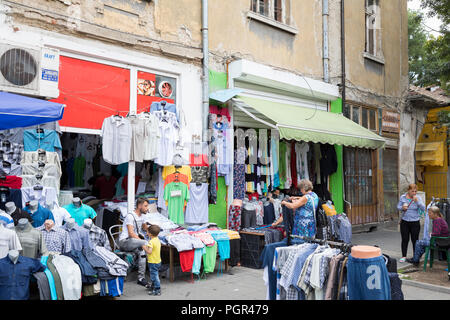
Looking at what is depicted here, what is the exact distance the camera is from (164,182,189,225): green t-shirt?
8.08m

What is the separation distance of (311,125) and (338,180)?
3649 mm

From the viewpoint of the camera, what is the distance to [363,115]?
44.3ft

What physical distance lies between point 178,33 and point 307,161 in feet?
17.1

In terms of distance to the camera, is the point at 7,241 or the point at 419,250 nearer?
the point at 7,241

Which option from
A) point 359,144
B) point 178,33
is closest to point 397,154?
point 359,144

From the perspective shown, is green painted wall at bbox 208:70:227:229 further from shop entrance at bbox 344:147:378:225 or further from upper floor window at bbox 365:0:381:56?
upper floor window at bbox 365:0:381:56

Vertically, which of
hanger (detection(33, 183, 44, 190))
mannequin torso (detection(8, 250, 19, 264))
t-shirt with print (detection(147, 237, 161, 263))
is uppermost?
hanger (detection(33, 183, 44, 190))

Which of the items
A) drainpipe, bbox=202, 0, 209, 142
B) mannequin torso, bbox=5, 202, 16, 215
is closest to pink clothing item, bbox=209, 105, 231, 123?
drainpipe, bbox=202, 0, 209, 142

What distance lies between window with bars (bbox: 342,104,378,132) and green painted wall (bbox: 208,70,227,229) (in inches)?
198

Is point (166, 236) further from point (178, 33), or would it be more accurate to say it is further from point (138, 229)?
point (178, 33)

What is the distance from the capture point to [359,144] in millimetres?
10703

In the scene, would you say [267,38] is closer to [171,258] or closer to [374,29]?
[374,29]

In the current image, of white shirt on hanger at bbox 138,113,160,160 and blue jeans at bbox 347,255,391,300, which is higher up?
white shirt on hanger at bbox 138,113,160,160

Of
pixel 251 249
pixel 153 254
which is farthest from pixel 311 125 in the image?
pixel 153 254
